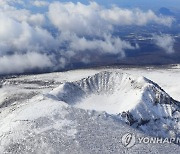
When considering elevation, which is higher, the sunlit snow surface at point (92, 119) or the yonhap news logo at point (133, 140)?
the sunlit snow surface at point (92, 119)

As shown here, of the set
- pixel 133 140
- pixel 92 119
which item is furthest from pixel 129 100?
pixel 133 140

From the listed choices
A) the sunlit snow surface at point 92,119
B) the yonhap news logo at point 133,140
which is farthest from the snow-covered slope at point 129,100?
the yonhap news logo at point 133,140

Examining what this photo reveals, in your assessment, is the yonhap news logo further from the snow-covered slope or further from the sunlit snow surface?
the snow-covered slope

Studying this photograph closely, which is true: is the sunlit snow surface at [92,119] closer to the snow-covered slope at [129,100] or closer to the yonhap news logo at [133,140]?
the snow-covered slope at [129,100]

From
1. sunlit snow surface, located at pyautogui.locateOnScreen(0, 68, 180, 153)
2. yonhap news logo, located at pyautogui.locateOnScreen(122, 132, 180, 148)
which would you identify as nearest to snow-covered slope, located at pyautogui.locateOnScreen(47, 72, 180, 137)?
sunlit snow surface, located at pyautogui.locateOnScreen(0, 68, 180, 153)

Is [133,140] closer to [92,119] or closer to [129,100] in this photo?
[92,119]

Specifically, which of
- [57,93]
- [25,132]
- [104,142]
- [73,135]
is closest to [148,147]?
[104,142]

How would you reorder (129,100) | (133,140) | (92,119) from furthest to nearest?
1. (129,100)
2. (92,119)
3. (133,140)
